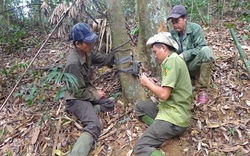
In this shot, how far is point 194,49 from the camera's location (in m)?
4.39

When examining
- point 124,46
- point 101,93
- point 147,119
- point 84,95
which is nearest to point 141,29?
point 124,46

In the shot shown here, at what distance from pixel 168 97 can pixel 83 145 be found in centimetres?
136

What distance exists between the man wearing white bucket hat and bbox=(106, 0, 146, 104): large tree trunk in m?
0.63

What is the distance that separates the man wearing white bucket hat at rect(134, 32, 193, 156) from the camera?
337 centimetres

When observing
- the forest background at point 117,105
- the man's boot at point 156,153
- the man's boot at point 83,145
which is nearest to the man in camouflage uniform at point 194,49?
the forest background at point 117,105

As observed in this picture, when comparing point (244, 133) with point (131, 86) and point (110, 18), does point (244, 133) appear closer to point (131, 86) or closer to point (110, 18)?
point (131, 86)

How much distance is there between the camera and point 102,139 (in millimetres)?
3943

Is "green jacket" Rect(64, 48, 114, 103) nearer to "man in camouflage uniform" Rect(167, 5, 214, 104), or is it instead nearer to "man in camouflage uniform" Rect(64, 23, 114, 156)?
"man in camouflage uniform" Rect(64, 23, 114, 156)

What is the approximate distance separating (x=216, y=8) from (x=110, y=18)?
5976mm

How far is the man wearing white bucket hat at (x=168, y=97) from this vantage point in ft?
11.1

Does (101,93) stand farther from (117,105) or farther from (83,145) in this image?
(83,145)

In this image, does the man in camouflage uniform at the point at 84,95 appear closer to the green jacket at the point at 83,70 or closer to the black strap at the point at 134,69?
the green jacket at the point at 83,70

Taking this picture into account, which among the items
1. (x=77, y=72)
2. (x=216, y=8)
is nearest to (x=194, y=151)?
(x=77, y=72)

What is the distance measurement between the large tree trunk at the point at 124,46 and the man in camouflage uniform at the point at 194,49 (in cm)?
83
